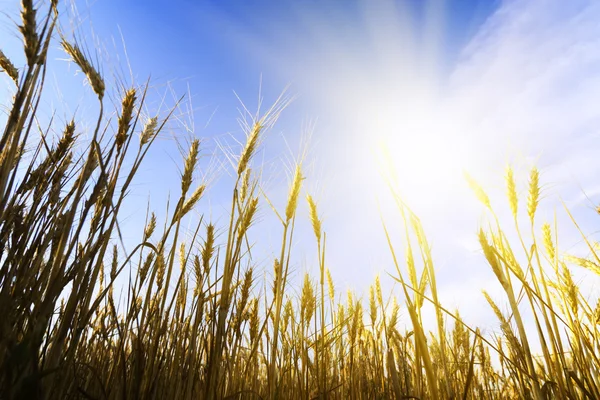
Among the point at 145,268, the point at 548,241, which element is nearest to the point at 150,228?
the point at 145,268

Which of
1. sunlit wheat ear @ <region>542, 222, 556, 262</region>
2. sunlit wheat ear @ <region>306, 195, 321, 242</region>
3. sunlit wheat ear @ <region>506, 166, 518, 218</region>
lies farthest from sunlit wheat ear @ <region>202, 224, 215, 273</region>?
sunlit wheat ear @ <region>542, 222, 556, 262</region>

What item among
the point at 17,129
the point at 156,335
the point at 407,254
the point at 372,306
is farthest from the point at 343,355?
the point at 17,129

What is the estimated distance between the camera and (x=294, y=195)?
227cm

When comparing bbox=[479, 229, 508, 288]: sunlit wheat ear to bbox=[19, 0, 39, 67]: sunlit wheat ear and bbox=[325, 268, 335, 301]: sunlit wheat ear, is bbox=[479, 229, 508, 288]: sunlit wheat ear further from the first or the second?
bbox=[325, 268, 335, 301]: sunlit wheat ear

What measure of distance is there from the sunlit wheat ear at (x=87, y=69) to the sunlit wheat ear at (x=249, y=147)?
2.49ft

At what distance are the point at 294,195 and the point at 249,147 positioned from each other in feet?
1.45

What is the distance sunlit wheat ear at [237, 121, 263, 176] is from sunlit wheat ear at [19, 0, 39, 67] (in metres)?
0.95

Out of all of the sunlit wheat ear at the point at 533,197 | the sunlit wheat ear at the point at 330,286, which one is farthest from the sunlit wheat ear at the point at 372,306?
the sunlit wheat ear at the point at 533,197

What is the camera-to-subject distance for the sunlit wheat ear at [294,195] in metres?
2.19

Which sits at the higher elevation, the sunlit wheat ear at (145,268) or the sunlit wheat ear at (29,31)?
the sunlit wheat ear at (29,31)

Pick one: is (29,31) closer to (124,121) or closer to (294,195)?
(124,121)

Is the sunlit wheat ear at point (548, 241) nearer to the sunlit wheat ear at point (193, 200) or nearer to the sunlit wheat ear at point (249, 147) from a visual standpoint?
the sunlit wheat ear at point (249, 147)

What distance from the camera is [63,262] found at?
109 cm

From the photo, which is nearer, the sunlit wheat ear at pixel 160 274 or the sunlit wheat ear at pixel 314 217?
the sunlit wheat ear at pixel 160 274
